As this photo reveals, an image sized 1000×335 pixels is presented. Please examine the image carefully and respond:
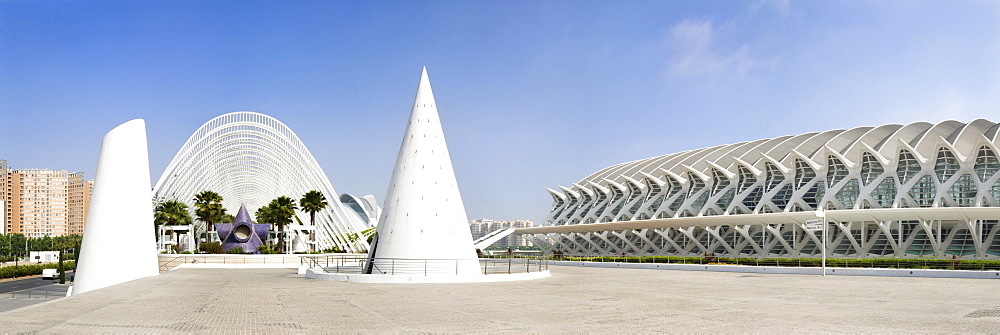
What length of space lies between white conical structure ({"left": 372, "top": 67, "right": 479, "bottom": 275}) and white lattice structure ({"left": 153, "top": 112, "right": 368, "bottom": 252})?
50908 millimetres

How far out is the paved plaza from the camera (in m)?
13.2

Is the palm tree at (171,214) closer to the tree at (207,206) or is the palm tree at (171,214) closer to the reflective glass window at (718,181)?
the tree at (207,206)

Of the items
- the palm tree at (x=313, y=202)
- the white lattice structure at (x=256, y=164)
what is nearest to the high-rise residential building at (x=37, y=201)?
the white lattice structure at (x=256, y=164)

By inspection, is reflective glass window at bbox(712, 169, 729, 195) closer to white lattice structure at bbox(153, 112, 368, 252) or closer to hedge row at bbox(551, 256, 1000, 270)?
hedge row at bbox(551, 256, 1000, 270)

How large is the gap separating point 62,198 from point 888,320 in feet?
718

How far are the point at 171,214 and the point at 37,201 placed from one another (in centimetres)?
13935

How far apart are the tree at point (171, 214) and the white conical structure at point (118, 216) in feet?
174

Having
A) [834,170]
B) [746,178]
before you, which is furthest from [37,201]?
[834,170]

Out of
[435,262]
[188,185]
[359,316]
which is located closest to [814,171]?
[435,262]

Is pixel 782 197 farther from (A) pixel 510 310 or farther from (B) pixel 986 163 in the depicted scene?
(A) pixel 510 310

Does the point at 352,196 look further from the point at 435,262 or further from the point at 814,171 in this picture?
the point at 435,262

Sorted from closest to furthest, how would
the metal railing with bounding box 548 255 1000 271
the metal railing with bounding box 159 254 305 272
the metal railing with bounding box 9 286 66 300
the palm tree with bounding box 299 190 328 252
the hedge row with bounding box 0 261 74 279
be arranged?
the metal railing with bounding box 548 255 1000 271
the metal railing with bounding box 9 286 66 300
the metal railing with bounding box 159 254 305 272
the hedge row with bounding box 0 261 74 279
the palm tree with bounding box 299 190 328 252

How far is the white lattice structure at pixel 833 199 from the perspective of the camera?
4706 centimetres

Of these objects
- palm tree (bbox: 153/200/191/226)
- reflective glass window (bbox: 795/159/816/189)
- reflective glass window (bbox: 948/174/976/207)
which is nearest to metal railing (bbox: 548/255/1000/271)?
reflective glass window (bbox: 948/174/976/207)
